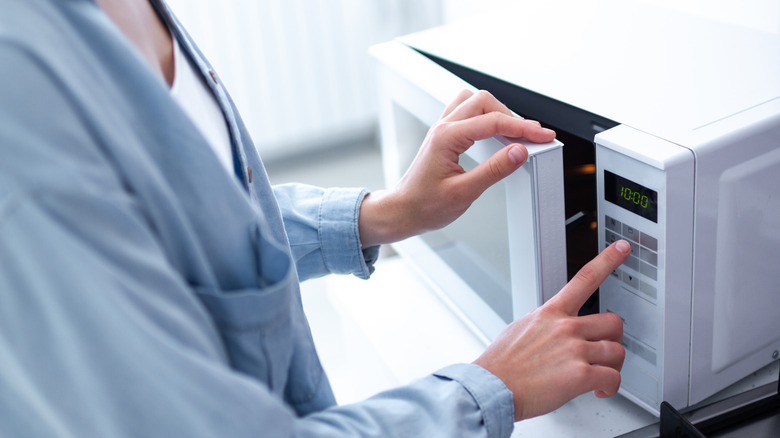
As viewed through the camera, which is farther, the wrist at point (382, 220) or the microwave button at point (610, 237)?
the wrist at point (382, 220)

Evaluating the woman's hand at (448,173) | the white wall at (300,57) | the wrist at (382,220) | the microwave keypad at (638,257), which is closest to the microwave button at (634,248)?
the microwave keypad at (638,257)

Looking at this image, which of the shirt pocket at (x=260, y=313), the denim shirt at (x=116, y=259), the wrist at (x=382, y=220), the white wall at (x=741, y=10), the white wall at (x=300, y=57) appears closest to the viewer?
the denim shirt at (x=116, y=259)

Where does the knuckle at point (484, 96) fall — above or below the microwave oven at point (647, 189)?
above

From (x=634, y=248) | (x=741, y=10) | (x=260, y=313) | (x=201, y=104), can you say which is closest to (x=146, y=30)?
(x=201, y=104)

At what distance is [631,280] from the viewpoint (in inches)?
23.8

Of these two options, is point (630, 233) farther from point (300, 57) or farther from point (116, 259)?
point (300, 57)

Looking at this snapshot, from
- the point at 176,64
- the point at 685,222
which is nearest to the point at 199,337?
the point at 176,64

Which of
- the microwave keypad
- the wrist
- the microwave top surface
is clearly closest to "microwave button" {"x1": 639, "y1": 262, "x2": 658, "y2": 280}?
the microwave keypad

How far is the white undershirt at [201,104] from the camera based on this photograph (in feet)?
1.53

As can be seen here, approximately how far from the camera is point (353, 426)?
43 cm

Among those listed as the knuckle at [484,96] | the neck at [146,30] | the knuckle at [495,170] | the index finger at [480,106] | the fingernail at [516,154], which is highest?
the neck at [146,30]

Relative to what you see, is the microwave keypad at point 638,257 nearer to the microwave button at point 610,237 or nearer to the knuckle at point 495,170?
the microwave button at point 610,237

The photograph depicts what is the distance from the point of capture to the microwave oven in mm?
560

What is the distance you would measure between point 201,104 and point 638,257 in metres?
0.37
